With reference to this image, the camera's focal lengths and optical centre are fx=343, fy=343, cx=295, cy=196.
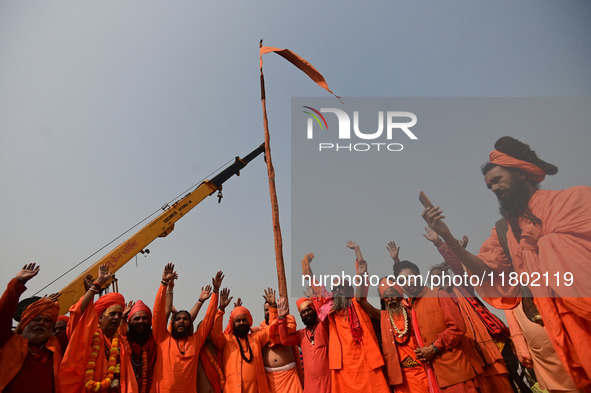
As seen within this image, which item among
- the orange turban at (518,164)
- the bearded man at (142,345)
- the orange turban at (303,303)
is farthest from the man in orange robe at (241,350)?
the orange turban at (518,164)

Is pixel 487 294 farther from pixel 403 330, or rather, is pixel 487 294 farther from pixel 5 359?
pixel 5 359

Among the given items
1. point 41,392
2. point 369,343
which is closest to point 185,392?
point 41,392

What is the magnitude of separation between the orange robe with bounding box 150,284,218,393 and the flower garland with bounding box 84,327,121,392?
59cm

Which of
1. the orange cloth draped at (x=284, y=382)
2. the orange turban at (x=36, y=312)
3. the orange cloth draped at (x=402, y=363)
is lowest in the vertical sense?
the orange cloth draped at (x=284, y=382)

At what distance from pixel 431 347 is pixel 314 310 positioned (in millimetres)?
1900

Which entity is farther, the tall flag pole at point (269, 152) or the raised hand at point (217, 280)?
the tall flag pole at point (269, 152)

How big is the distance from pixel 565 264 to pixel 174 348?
466 cm

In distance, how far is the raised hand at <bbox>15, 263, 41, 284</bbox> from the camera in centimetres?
367

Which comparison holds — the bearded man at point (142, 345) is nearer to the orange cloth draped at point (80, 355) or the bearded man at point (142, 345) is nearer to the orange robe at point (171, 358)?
the orange robe at point (171, 358)

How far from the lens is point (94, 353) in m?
4.00

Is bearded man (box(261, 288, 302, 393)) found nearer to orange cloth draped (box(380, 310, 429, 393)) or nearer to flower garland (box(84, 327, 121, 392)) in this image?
orange cloth draped (box(380, 310, 429, 393))

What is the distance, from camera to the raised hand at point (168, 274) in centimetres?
479

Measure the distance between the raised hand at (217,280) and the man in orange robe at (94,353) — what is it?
1.40 m

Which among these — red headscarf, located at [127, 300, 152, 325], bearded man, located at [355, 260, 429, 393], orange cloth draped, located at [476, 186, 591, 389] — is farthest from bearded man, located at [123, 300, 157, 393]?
orange cloth draped, located at [476, 186, 591, 389]
